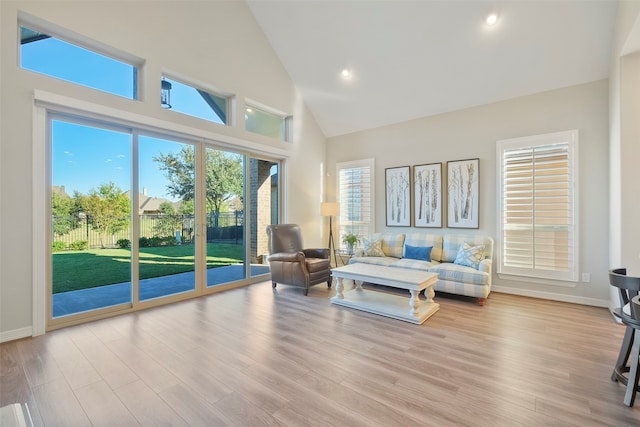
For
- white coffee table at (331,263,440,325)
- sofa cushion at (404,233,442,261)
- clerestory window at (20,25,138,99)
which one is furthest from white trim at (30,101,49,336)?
sofa cushion at (404,233,442,261)

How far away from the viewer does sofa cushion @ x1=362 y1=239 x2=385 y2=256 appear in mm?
5176

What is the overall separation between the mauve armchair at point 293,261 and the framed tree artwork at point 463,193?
2272 millimetres

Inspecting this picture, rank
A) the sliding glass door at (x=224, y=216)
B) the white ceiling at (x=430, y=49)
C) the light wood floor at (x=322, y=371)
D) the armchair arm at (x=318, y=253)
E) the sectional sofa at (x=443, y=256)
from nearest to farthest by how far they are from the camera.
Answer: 1. the light wood floor at (x=322, y=371)
2. the white ceiling at (x=430, y=49)
3. the sectional sofa at (x=443, y=256)
4. the sliding glass door at (x=224, y=216)
5. the armchair arm at (x=318, y=253)

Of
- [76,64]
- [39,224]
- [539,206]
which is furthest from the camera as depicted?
[539,206]

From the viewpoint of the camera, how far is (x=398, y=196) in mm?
5512

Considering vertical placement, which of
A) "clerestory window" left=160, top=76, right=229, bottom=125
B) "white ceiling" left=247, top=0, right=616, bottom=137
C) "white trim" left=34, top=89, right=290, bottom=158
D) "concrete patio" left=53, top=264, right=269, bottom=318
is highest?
"white ceiling" left=247, top=0, right=616, bottom=137

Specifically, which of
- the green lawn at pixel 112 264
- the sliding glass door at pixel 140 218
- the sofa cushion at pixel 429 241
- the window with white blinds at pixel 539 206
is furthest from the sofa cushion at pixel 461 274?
the green lawn at pixel 112 264

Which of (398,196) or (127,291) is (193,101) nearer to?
(127,291)

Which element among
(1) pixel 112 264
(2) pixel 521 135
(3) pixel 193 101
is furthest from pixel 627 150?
(1) pixel 112 264

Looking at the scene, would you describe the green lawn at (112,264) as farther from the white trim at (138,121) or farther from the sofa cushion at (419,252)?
the sofa cushion at (419,252)

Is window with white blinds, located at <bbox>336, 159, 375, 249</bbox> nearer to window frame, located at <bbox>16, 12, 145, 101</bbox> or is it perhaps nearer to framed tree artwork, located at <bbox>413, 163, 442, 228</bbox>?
framed tree artwork, located at <bbox>413, 163, 442, 228</bbox>

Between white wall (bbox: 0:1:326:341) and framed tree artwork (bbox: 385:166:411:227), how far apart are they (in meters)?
A: 1.59

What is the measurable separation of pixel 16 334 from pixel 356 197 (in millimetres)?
5219

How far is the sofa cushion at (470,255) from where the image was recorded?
415 centimetres
